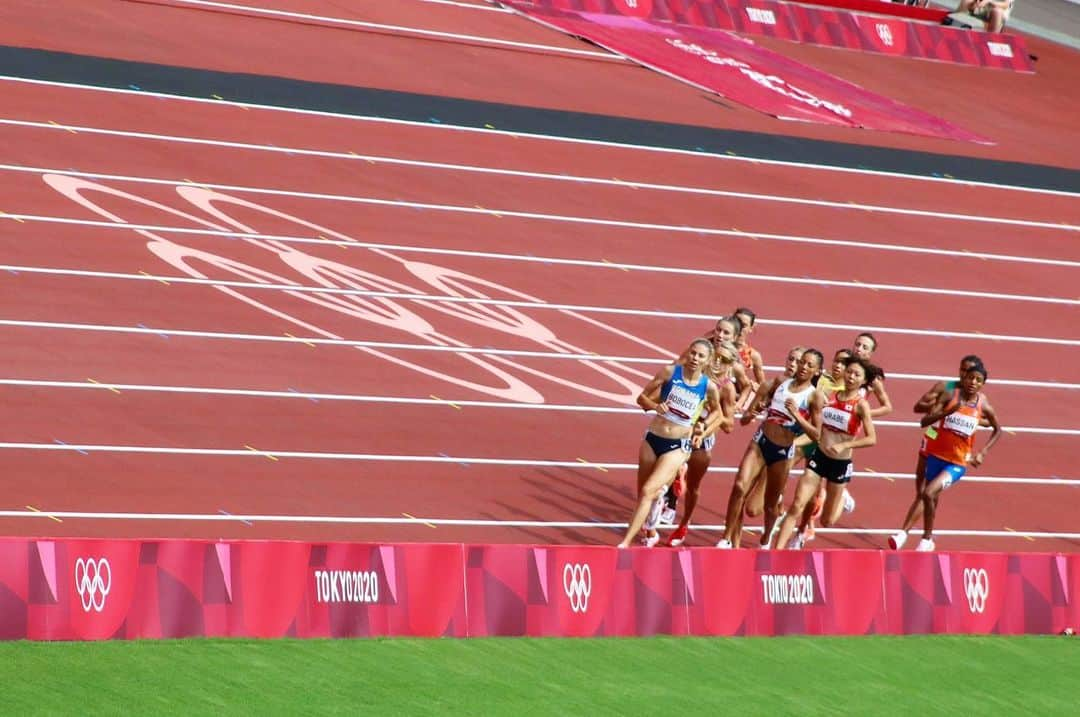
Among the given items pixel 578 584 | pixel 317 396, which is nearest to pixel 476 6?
pixel 317 396

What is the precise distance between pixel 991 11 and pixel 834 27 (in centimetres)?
352

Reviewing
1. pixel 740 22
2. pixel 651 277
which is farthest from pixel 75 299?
pixel 740 22

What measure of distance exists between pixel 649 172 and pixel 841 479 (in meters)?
8.57

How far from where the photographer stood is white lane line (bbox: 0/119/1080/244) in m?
19.9

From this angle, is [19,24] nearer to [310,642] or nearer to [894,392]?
[894,392]

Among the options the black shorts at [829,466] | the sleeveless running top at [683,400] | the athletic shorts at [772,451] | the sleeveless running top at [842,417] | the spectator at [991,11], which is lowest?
the black shorts at [829,466]

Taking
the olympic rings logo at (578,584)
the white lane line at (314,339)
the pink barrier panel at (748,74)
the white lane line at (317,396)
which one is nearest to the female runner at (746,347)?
the white lane line at (317,396)

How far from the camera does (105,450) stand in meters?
13.9

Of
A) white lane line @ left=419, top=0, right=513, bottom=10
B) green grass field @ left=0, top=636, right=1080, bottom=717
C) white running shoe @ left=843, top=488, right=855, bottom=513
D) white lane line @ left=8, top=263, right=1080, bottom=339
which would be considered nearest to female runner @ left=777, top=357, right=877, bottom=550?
white running shoe @ left=843, top=488, right=855, bottom=513

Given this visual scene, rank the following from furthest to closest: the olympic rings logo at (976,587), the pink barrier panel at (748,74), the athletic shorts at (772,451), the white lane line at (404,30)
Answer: the pink barrier panel at (748,74), the white lane line at (404,30), the athletic shorts at (772,451), the olympic rings logo at (976,587)

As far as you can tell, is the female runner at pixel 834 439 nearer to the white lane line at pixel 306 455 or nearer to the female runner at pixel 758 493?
the female runner at pixel 758 493

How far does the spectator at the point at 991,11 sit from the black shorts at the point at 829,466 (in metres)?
20.1

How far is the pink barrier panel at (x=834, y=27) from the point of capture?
29.5 meters

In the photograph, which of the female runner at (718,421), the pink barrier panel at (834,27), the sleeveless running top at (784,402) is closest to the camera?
the female runner at (718,421)
